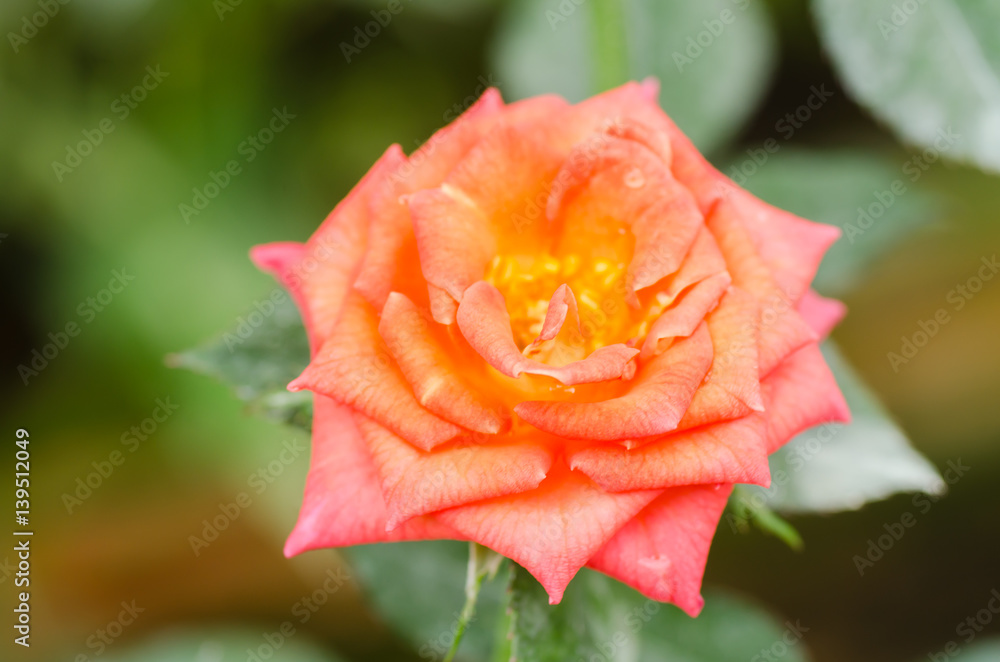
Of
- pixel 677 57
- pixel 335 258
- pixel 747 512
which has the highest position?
pixel 677 57

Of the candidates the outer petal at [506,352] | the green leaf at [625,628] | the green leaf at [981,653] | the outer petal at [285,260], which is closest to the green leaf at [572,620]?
the green leaf at [625,628]

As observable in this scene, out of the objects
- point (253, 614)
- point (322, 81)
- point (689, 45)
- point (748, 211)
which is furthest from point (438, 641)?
point (322, 81)

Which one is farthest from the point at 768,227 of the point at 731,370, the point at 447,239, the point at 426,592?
the point at 426,592

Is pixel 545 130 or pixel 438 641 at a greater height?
pixel 545 130

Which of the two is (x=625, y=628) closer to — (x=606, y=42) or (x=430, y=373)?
(x=430, y=373)

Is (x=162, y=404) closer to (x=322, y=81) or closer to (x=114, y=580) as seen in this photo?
(x=114, y=580)

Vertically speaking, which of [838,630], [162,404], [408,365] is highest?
[408,365]
